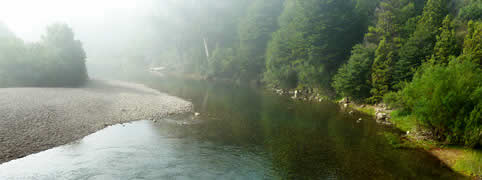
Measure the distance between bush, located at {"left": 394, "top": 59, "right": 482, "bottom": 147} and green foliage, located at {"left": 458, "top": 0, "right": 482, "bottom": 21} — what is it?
1355cm

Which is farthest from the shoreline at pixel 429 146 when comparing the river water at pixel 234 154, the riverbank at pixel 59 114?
the riverbank at pixel 59 114

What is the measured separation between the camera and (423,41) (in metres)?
34.8

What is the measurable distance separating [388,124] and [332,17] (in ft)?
84.1

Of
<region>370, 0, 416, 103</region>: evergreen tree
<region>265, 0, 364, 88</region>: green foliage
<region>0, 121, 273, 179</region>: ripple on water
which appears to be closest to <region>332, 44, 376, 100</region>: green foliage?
<region>370, 0, 416, 103</region>: evergreen tree

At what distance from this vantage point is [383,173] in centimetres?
2086

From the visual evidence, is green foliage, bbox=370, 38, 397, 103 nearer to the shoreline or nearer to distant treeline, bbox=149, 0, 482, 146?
distant treeline, bbox=149, 0, 482, 146

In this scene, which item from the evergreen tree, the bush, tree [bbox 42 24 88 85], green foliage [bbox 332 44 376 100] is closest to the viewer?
the bush

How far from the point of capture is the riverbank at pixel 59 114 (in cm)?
2502

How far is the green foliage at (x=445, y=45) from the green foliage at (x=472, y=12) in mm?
1932

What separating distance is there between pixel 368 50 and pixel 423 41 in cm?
830

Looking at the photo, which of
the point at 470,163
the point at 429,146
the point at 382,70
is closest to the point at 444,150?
the point at 429,146

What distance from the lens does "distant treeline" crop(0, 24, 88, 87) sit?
5372cm

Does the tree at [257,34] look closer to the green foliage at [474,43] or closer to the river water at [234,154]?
the river water at [234,154]

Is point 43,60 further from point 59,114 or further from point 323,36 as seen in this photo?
point 323,36
